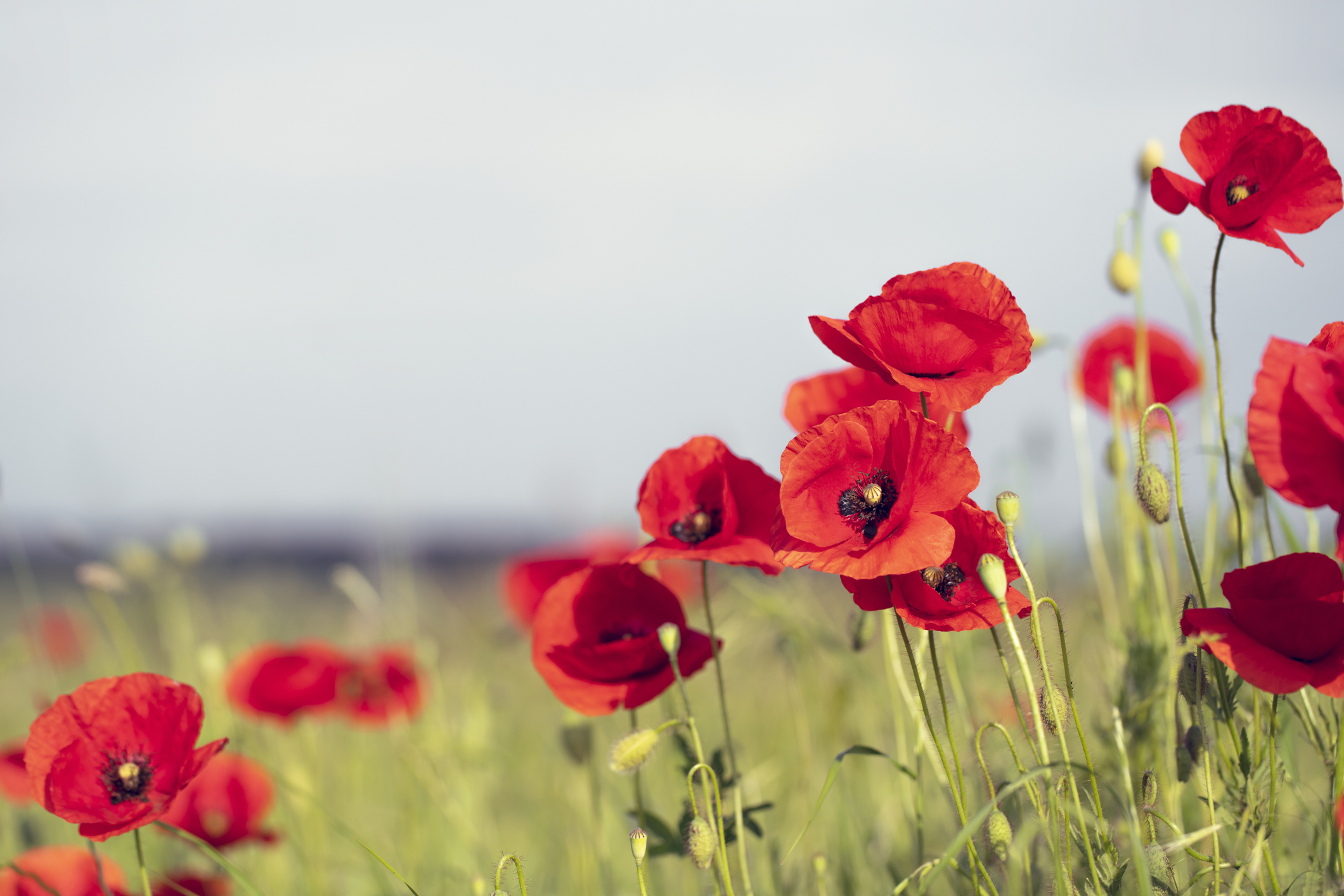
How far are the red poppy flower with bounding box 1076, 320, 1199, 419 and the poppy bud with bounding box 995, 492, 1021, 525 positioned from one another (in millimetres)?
1264

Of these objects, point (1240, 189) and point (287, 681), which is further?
point (287, 681)

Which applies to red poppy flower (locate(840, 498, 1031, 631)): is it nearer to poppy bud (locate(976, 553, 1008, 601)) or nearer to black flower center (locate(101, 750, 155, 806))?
poppy bud (locate(976, 553, 1008, 601))

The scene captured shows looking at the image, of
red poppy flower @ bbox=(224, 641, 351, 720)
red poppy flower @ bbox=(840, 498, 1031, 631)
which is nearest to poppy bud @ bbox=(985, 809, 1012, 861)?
red poppy flower @ bbox=(840, 498, 1031, 631)

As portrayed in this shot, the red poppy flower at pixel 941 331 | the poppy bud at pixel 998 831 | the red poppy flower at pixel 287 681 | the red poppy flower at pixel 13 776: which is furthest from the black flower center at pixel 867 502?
the red poppy flower at pixel 13 776

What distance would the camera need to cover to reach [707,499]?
1.28 meters

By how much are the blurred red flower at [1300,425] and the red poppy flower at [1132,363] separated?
120 centimetres

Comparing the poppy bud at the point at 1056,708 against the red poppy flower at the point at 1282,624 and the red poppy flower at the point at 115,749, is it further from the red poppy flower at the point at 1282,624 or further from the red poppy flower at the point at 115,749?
the red poppy flower at the point at 115,749

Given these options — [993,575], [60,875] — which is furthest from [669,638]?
[60,875]

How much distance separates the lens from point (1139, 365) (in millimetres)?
1604

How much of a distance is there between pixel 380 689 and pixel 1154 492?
5.90ft

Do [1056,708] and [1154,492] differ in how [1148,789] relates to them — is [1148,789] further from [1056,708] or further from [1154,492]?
[1154,492]

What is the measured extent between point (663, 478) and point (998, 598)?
0.47 m

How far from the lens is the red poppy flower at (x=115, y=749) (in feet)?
3.62

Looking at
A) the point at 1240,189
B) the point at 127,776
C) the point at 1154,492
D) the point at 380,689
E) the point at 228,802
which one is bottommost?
the point at 228,802
